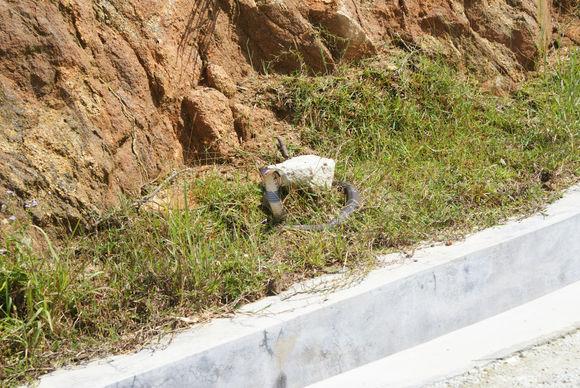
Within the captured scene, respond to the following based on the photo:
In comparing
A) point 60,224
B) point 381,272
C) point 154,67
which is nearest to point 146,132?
point 154,67

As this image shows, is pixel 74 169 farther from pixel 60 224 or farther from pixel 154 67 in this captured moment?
pixel 154 67

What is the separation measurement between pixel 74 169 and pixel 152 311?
102cm

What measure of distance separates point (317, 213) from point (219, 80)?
1.22m

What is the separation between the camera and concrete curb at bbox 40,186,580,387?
149 inches

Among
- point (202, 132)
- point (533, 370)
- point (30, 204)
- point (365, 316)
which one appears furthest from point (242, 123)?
point (533, 370)

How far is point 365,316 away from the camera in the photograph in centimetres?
420

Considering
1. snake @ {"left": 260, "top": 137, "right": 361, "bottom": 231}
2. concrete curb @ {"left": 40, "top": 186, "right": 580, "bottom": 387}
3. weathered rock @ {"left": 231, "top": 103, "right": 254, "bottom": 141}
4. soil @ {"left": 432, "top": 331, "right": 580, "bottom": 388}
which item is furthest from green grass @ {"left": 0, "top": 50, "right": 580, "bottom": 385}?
soil @ {"left": 432, "top": 331, "right": 580, "bottom": 388}

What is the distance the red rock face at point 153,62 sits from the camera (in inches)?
184

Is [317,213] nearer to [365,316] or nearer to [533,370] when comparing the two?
[365,316]

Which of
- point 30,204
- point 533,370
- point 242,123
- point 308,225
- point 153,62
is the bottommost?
point 533,370

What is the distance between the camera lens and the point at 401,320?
432 cm

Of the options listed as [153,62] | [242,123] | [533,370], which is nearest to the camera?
[533,370]

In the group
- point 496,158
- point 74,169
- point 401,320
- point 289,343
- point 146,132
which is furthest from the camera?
point 496,158

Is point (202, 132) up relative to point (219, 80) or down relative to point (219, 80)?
down
